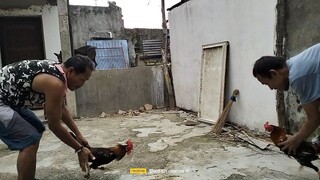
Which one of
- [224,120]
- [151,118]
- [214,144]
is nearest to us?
[214,144]

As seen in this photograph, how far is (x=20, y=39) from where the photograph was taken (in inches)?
310

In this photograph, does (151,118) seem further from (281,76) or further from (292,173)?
(281,76)

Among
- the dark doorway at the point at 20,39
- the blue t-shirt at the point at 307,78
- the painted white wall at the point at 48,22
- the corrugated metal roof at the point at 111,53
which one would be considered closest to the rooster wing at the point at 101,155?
the blue t-shirt at the point at 307,78

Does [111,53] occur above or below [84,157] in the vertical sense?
above

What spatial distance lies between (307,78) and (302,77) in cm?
4

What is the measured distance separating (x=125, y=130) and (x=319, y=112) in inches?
157

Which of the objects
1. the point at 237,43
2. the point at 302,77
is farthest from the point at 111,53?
the point at 302,77

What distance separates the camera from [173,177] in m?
3.02

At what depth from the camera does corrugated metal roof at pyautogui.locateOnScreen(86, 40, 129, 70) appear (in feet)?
Answer: 43.1

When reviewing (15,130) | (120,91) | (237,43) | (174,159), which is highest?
(237,43)

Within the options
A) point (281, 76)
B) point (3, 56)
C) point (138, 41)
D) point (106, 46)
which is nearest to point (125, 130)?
point (281, 76)

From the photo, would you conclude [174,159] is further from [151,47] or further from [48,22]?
[151,47]

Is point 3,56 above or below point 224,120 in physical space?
above

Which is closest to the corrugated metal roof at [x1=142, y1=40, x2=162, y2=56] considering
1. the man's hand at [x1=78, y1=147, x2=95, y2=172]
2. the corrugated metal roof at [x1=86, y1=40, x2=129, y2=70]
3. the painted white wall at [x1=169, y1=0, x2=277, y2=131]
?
the corrugated metal roof at [x1=86, y1=40, x2=129, y2=70]
